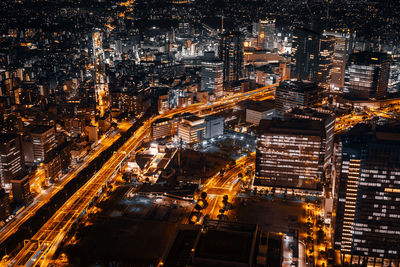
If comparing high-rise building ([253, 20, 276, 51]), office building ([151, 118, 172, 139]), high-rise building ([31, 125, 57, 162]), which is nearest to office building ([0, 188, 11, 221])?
high-rise building ([31, 125, 57, 162])

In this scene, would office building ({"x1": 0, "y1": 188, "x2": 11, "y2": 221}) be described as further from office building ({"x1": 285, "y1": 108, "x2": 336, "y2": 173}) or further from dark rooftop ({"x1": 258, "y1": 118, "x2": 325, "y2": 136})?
office building ({"x1": 285, "y1": 108, "x2": 336, "y2": 173})

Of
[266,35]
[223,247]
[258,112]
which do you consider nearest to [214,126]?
[258,112]

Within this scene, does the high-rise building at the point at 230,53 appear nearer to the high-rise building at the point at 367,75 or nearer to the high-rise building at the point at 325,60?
the high-rise building at the point at 325,60

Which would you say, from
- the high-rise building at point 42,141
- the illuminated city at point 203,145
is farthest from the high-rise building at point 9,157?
the high-rise building at point 42,141

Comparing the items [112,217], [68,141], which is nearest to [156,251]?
[112,217]

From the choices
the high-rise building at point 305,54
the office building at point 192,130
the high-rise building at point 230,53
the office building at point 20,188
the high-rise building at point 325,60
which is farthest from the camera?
the high-rise building at point 230,53

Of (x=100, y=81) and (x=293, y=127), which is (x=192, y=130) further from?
(x=100, y=81)
